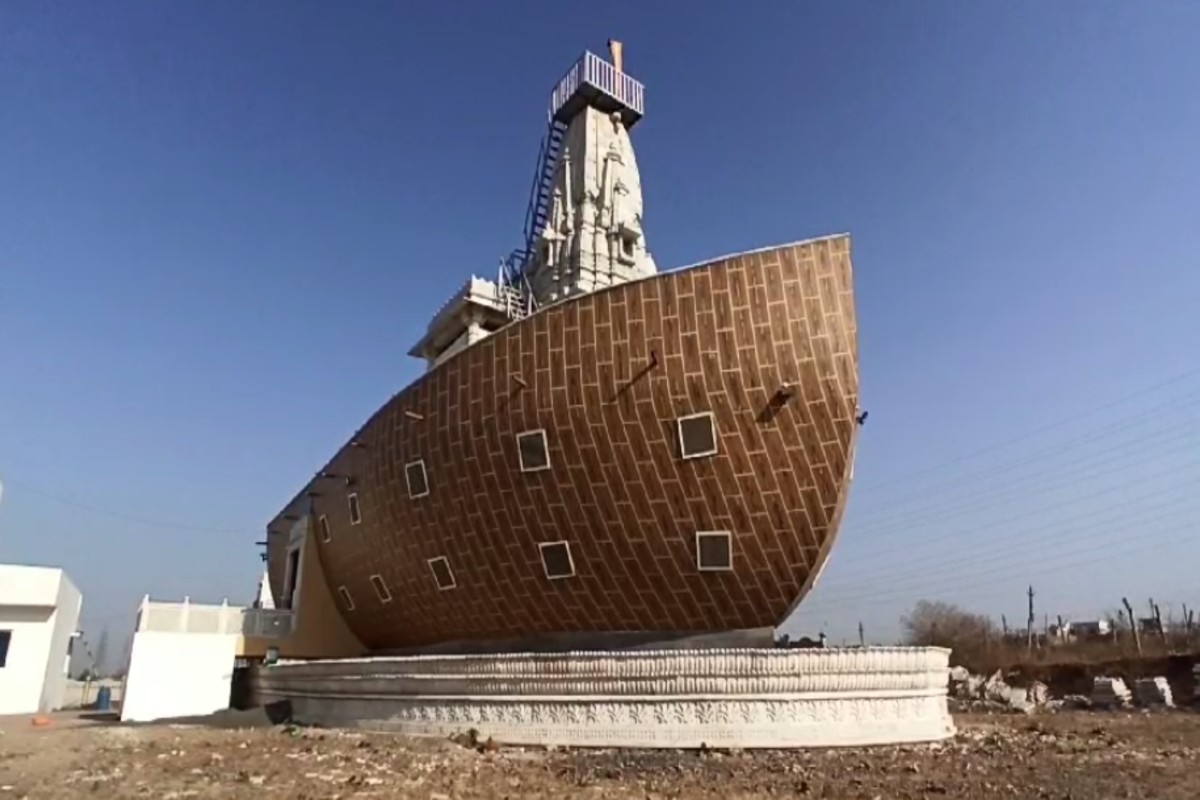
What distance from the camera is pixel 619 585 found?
14000mm

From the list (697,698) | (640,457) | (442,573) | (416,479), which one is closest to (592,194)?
(416,479)

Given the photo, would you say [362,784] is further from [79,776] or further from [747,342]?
[747,342]

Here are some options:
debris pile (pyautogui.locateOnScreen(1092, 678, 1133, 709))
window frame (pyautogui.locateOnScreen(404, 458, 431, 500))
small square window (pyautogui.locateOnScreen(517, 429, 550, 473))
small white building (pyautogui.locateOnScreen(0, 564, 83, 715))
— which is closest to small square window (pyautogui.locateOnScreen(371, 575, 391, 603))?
window frame (pyautogui.locateOnScreen(404, 458, 431, 500))

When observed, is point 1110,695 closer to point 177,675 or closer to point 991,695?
point 991,695

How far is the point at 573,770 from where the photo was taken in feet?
33.2

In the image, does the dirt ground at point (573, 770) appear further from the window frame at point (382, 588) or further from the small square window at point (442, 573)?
the window frame at point (382, 588)

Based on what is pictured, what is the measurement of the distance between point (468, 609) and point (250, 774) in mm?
6403

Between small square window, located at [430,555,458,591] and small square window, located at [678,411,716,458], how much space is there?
5.81m

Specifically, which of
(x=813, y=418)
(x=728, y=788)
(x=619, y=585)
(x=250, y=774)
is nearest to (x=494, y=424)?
(x=619, y=585)

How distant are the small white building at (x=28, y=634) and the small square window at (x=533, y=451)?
18198 mm

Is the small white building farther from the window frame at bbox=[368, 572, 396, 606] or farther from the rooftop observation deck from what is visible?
the rooftop observation deck

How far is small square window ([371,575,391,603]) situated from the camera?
18.4m

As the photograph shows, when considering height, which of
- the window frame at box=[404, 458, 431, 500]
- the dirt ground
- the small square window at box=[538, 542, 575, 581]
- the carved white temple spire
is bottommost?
the dirt ground

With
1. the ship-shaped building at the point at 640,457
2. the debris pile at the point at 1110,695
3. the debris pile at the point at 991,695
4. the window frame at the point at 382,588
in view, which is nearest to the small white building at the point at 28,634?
the window frame at the point at 382,588
